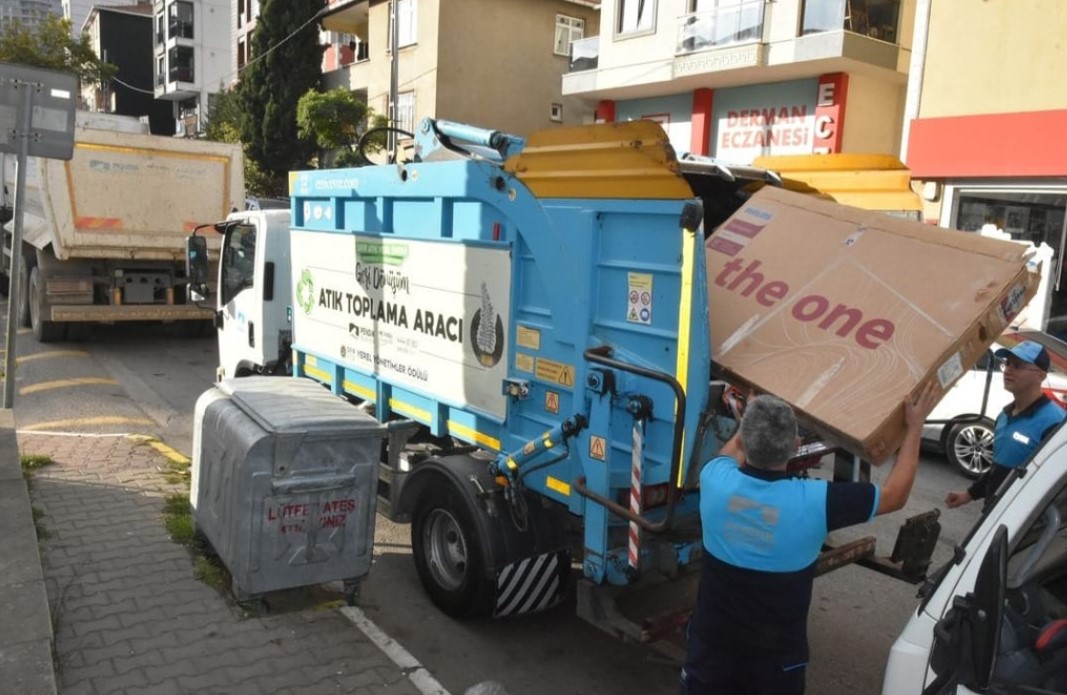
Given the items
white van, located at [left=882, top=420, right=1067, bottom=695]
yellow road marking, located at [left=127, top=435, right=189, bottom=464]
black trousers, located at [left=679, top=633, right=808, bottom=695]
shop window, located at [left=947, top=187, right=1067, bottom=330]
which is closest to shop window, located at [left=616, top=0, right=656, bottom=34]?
shop window, located at [left=947, top=187, right=1067, bottom=330]

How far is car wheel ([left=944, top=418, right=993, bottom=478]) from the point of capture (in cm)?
821

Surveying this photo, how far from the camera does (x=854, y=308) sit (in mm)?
3467

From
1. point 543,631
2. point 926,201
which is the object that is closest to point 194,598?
point 543,631

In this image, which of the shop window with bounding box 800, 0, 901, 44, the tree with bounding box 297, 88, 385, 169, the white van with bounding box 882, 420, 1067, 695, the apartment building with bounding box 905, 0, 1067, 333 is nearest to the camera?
the white van with bounding box 882, 420, 1067, 695

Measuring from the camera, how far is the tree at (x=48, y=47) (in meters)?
34.8

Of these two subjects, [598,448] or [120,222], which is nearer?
[598,448]

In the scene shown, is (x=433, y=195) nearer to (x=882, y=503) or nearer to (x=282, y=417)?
(x=282, y=417)

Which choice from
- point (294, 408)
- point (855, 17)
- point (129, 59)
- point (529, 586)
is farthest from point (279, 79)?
point (129, 59)

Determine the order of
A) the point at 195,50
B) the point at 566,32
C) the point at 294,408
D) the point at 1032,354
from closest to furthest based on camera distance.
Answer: the point at 1032,354 → the point at 294,408 → the point at 566,32 → the point at 195,50

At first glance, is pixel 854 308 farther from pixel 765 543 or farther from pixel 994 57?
pixel 994 57

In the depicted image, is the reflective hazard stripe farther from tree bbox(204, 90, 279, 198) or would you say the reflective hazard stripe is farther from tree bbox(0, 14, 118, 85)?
tree bbox(0, 14, 118, 85)

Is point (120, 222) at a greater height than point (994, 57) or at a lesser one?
lesser

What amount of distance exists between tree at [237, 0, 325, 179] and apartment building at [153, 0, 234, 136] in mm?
23197

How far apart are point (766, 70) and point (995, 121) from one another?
6.01m
